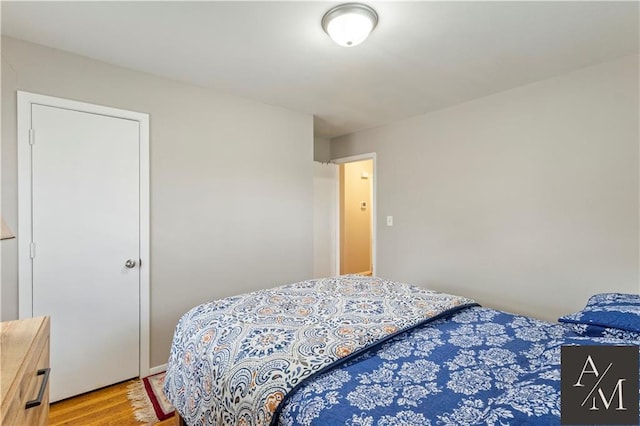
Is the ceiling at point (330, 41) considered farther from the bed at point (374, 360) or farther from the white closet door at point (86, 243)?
the bed at point (374, 360)

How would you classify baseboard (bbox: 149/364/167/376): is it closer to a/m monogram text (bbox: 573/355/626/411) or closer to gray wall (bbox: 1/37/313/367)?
gray wall (bbox: 1/37/313/367)

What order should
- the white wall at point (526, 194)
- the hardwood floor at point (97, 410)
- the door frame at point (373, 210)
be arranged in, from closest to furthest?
the hardwood floor at point (97, 410) < the white wall at point (526, 194) < the door frame at point (373, 210)

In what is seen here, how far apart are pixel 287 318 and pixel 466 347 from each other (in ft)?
2.85

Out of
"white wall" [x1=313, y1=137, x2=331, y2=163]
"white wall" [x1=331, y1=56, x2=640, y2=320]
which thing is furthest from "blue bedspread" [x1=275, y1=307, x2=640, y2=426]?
"white wall" [x1=313, y1=137, x2=331, y2=163]

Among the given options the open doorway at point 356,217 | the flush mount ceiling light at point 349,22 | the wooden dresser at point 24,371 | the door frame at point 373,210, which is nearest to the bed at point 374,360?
the wooden dresser at point 24,371

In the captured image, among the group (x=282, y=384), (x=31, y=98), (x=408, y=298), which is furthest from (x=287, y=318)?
(x=31, y=98)

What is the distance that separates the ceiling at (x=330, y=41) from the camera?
1.72 metres

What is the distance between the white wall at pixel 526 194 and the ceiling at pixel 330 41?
0.92ft

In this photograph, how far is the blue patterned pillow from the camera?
4.28 feet

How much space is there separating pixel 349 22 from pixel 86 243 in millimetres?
2330

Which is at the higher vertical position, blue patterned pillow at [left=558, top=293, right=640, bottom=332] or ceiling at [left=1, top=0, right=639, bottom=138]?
ceiling at [left=1, top=0, right=639, bottom=138]

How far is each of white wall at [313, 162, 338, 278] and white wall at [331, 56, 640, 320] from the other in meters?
0.88

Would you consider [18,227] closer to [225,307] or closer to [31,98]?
[31,98]

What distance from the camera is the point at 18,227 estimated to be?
2002 millimetres
